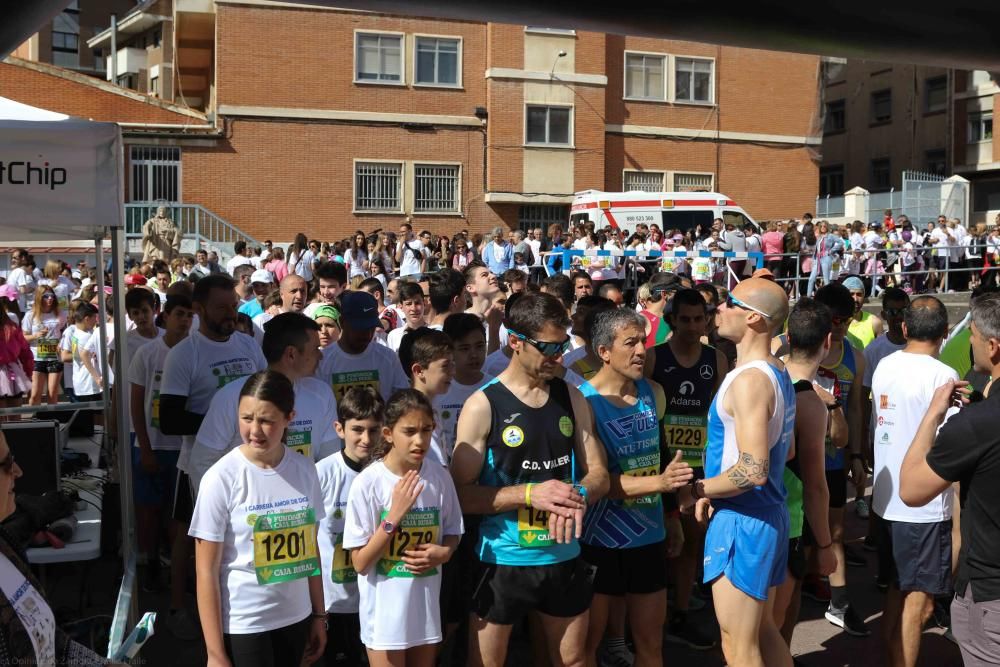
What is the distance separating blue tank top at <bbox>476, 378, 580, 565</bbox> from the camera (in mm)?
4094

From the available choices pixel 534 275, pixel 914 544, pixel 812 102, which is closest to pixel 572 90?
pixel 812 102

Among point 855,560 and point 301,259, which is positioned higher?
point 301,259

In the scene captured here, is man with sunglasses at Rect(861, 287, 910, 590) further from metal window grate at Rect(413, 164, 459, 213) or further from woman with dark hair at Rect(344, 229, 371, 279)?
metal window grate at Rect(413, 164, 459, 213)

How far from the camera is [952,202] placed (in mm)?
35750

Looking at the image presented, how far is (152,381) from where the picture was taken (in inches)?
256

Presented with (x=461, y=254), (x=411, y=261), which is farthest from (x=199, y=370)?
(x=461, y=254)

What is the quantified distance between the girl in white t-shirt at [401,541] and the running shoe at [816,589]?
331cm

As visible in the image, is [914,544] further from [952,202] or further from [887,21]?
[952,202]

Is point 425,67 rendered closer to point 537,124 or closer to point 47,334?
point 537,124

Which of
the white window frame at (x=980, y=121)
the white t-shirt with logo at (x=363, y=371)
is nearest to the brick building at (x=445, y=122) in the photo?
the white window frame at (x=980, y=121)

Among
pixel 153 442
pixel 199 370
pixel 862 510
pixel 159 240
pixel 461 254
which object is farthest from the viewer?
pixel 461 254

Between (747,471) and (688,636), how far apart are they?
2.04m

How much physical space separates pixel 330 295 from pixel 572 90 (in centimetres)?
2605

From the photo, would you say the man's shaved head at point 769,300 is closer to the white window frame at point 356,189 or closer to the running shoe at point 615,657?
the running shoe at point 615,657
